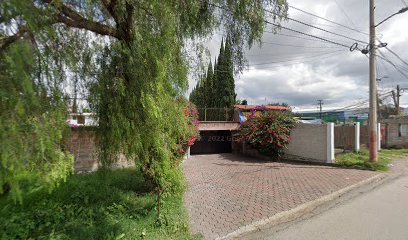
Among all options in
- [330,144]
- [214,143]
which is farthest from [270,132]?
[214,143]

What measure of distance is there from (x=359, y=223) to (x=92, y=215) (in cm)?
484

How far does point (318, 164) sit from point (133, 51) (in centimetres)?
999

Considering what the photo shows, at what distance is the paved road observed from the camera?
4.19 m

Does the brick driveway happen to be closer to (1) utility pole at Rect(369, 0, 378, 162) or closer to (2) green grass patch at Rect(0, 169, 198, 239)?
(2) green grass patch at Rect(0, 169, 198, 239)

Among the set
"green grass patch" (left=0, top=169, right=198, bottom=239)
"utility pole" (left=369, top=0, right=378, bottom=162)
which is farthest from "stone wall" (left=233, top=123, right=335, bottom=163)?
"green grass patch" (left=0, top=169, right=198, bottom=239)

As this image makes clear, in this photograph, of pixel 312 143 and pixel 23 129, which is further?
pixel 312 143

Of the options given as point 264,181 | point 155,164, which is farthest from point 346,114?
point 155,164

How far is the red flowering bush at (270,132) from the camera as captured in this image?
11959 millimetres

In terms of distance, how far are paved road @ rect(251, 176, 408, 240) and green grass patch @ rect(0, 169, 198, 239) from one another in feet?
5.30

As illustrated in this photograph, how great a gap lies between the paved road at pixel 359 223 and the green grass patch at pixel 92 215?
1616mm

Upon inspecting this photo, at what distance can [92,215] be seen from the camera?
4.44m

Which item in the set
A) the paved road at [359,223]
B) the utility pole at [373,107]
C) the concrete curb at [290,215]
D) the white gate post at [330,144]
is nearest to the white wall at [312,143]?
the white gate post at [330,144]

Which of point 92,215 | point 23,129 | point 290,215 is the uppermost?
point 23,129

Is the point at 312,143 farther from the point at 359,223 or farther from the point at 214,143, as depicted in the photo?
the point at 359,223
